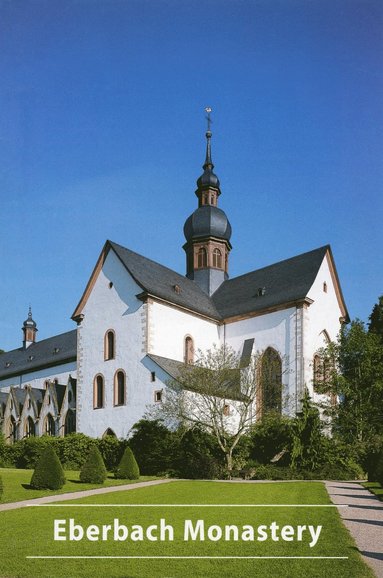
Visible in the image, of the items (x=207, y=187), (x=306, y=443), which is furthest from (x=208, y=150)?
(x=306, y=443)

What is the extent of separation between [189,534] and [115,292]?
30804mm

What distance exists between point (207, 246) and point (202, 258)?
3.51 feet

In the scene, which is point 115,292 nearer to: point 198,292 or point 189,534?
point 198,292

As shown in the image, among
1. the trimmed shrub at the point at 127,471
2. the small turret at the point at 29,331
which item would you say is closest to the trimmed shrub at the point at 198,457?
the trimmed shrub at the point at 127,471

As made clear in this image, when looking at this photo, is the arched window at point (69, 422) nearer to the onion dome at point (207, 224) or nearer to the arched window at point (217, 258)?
the arched window at point (217, 258)

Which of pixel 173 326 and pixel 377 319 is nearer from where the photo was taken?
pixel 173 326

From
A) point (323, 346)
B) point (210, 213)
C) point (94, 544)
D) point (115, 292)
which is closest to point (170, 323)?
point (115, 292)

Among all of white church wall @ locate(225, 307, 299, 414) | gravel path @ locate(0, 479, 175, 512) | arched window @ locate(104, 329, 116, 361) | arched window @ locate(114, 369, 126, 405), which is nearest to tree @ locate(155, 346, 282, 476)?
white church wall @ locate(225, 307, 299, 414)

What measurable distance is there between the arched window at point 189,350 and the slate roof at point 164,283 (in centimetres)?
209

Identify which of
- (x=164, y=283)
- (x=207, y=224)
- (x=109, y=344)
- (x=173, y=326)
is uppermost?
(x=207, y=224)

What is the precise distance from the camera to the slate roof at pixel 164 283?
41.1 metres

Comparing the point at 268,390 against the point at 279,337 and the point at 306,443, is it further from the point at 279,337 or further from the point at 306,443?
the point at 306,443

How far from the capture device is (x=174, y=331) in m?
41.5

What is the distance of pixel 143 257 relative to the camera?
149 feet
